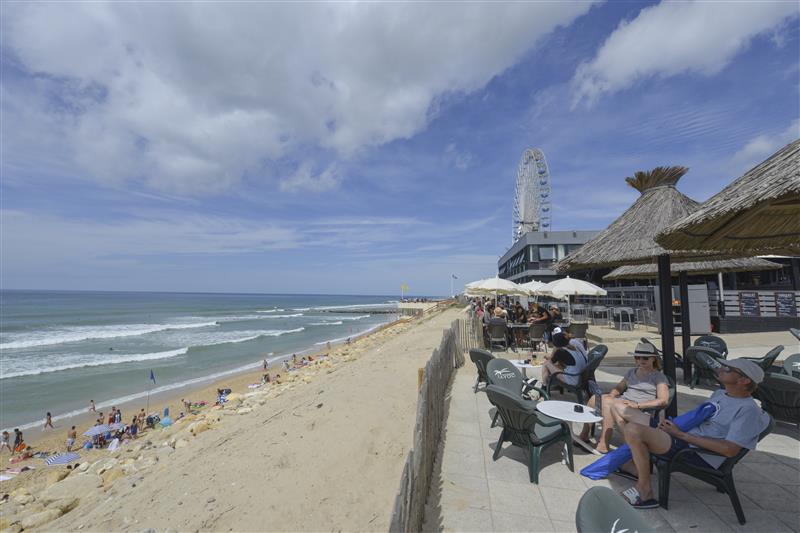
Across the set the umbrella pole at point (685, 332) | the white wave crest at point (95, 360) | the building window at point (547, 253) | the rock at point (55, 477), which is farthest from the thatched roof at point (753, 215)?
the building window at point (547, 253)

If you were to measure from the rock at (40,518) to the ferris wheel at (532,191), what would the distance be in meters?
43.4

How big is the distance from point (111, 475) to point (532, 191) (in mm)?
44998

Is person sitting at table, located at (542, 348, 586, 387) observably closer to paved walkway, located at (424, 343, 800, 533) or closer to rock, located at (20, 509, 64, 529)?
paved walkway, located at (424, 343, 800, 533)

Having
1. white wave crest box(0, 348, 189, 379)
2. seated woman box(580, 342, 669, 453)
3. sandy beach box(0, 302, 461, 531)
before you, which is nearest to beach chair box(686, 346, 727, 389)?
seated woman box(580, 342, 669, 453)

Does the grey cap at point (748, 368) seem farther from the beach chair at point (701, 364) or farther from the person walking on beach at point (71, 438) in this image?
the person walking on beach at point (71, 438)

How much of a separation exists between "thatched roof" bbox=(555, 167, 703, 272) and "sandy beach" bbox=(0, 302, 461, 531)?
13.5ft

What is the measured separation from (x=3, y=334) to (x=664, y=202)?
50395 mm

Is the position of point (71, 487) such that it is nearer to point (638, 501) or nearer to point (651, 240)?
point (638, 501)

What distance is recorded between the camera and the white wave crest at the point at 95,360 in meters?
19.7

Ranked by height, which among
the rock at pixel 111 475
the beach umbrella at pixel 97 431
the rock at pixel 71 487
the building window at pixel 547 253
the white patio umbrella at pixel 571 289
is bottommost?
the beach umbrella at pixel 97 431

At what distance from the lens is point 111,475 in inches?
280

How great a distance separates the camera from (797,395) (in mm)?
4152

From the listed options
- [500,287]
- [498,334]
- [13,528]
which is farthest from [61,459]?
[500,287]

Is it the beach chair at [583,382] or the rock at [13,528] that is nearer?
the beach chair at [583,382]
